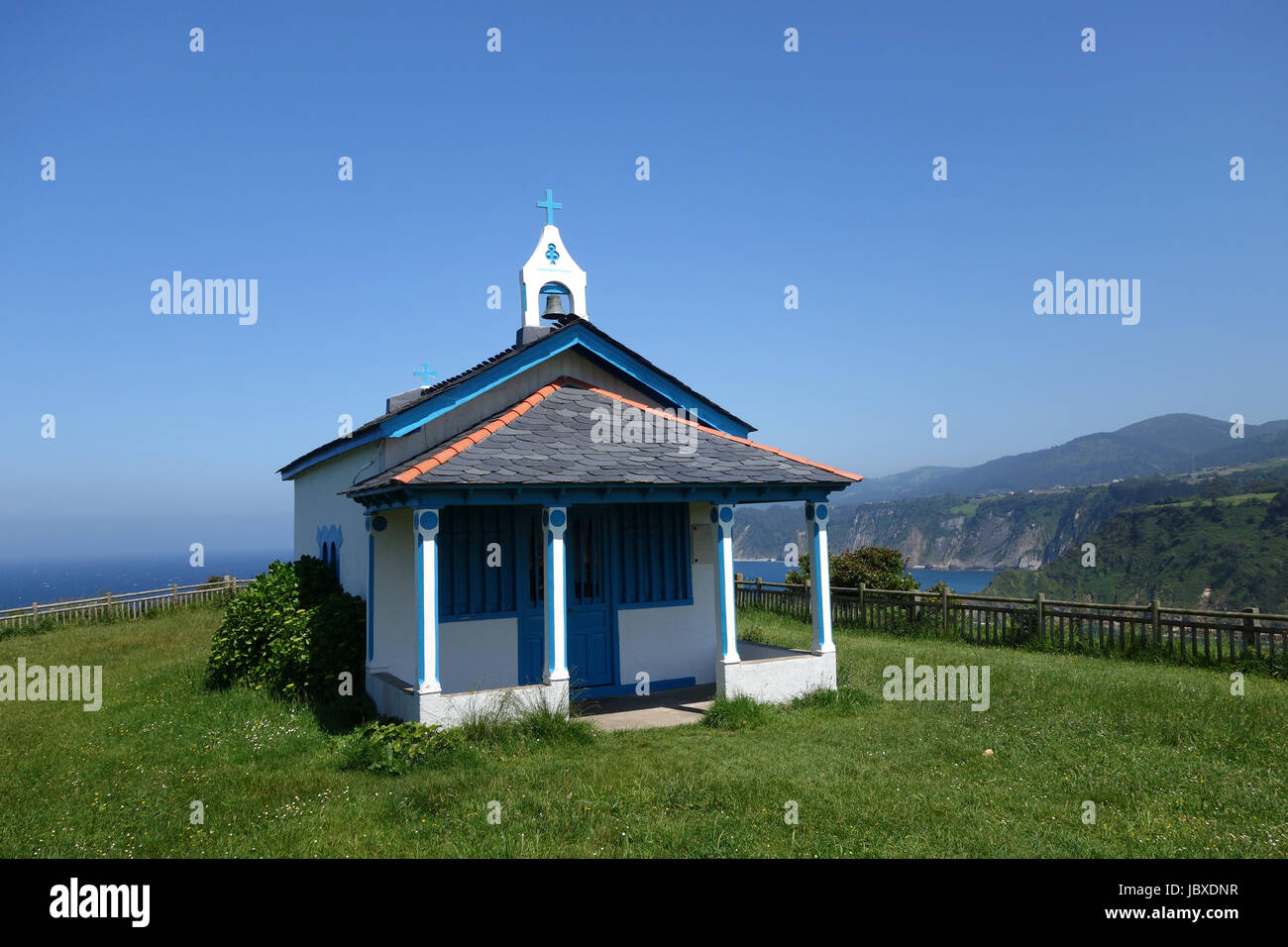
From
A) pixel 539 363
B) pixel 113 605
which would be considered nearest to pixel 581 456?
pixel 539 363

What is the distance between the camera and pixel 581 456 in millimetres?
10750

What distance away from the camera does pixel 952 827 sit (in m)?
6.27

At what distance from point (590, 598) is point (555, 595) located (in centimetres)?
233

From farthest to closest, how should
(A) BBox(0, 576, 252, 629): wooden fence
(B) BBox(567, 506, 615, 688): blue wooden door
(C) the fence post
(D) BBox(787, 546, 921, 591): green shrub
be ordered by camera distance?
(A) BBox(0, 576, 252, 629): wooden fence, (D) BBox(787, 546, 921, 591): green shrub, (C) the fence post, (B) BBox(567, 506, 615, 688): blue wooden door

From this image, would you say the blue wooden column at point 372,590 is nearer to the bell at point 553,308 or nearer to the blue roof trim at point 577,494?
the blue roof trim at point 577,494

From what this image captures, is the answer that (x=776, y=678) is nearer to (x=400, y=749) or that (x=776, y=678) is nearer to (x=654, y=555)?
(x=654, y=555)

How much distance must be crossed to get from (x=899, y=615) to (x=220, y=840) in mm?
15704

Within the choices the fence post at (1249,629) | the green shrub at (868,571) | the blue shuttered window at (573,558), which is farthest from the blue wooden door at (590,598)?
the green shrub at (868,571)

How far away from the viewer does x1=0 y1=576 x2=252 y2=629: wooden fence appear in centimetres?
2295

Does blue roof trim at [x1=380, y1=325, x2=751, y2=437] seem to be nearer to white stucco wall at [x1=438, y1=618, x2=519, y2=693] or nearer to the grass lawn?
white stucco wall at [x1=438, y1=618, x2=519, y2=693]

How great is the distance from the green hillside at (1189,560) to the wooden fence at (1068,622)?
24189 mm

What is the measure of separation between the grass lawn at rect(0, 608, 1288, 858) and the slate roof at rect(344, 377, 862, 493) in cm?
309
